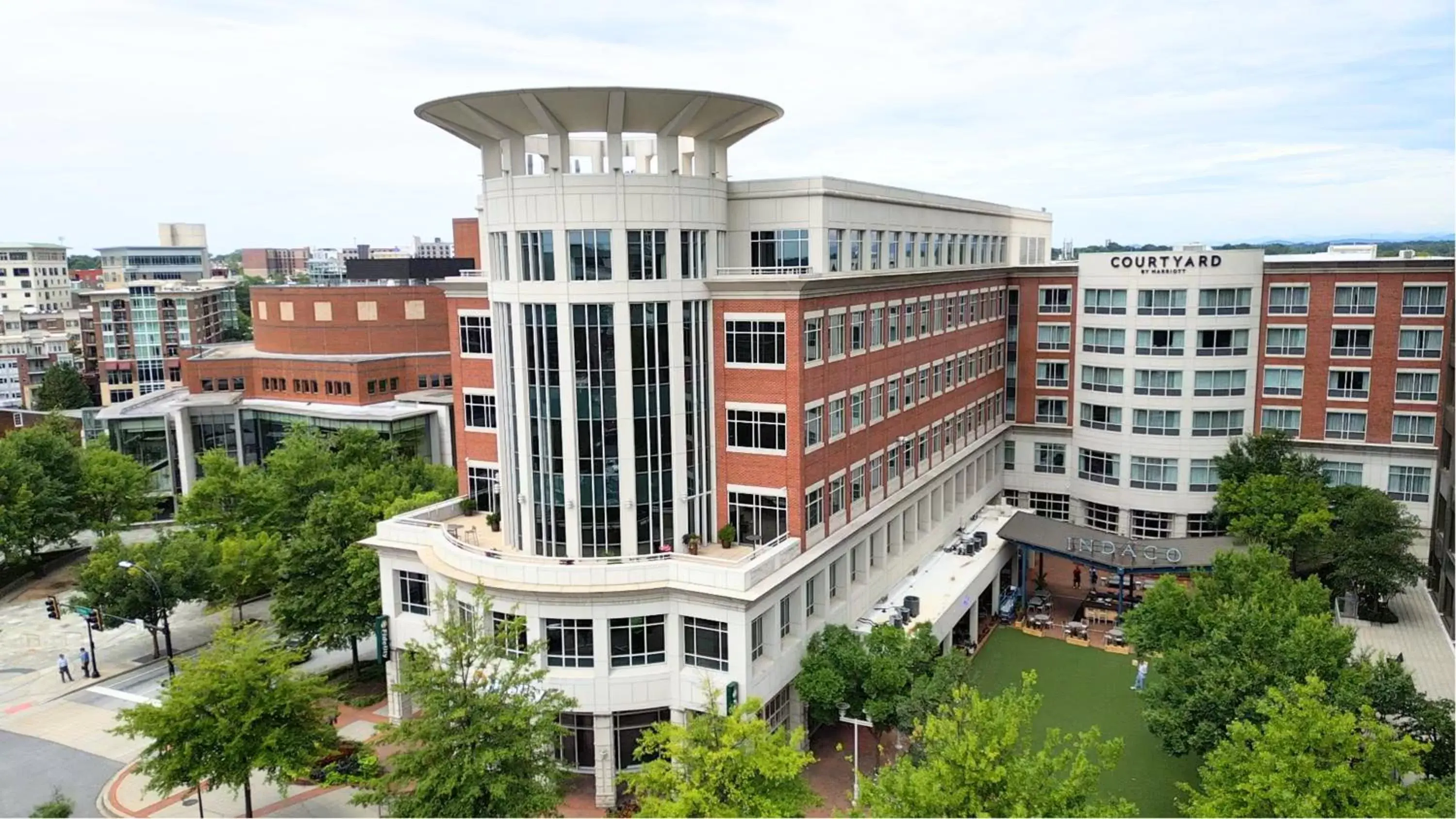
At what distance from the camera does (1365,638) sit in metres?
44.0

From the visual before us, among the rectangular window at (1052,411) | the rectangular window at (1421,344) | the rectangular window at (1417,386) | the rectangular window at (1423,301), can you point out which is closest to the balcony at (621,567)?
the rectangular window at (1052,411)

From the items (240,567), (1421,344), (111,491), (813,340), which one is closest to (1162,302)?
(1421,344)

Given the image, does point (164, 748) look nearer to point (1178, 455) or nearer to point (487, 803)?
point (487, 803)

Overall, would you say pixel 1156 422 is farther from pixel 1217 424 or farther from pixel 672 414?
pixel 672 414

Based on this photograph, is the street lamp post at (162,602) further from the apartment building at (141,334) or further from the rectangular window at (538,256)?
the apartment building at (141,334)

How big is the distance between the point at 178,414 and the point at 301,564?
43424 millimetres

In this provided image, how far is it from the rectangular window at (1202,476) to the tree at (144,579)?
2117 inches

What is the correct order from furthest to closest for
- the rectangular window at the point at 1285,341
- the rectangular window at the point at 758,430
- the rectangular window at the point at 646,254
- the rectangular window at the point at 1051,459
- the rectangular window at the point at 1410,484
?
1. the rectangular window at the point at 1051,459
2. the rectangular window at the point at 1285,341
3. the rectangular window at the point at 1410,484
4. the rectangular window at the point at 758,430
5. the rectangular window at the point at 646,254

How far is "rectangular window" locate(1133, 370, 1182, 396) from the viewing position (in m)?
56.5

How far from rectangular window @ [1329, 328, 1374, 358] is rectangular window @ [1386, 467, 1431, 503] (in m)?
6.69

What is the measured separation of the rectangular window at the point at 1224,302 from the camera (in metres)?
55.2

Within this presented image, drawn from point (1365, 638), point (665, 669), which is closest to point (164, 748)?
point (665, 669)

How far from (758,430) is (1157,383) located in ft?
105

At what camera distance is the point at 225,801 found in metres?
32.8
